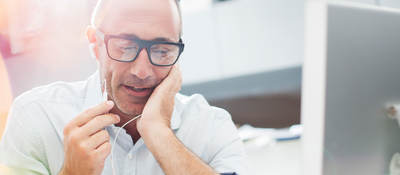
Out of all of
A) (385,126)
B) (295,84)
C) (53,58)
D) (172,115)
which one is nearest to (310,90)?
(385,126)

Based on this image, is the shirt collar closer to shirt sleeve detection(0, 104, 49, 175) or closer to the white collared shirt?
the white collared shirt

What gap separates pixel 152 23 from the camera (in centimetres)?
84

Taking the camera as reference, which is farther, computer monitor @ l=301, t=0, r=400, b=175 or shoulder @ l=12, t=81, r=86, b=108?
shoulder @ l=12, t=81, r=86, b=108

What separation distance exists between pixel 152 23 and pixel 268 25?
551 millimetres

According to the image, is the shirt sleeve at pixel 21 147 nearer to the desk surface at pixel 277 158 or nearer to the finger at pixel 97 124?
the finger at pixel 97 124

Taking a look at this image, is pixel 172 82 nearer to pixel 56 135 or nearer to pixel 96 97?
pixel 96 97

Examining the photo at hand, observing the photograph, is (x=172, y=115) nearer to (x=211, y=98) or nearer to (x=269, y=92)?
(x=211, y=98)

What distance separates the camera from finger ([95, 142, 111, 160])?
816 mm

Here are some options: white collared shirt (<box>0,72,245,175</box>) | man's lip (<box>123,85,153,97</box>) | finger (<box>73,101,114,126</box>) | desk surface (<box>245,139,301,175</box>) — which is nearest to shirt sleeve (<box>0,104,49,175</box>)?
white collared shirt (<box>0,72,245,175</box>)

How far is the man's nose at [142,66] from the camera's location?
833mm

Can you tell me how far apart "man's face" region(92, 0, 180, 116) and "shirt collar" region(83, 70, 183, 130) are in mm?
19

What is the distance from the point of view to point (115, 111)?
2.78 feet

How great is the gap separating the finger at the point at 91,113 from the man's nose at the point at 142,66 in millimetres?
90

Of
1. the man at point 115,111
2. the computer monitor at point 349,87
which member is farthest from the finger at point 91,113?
the computer monitor at point 349,87
